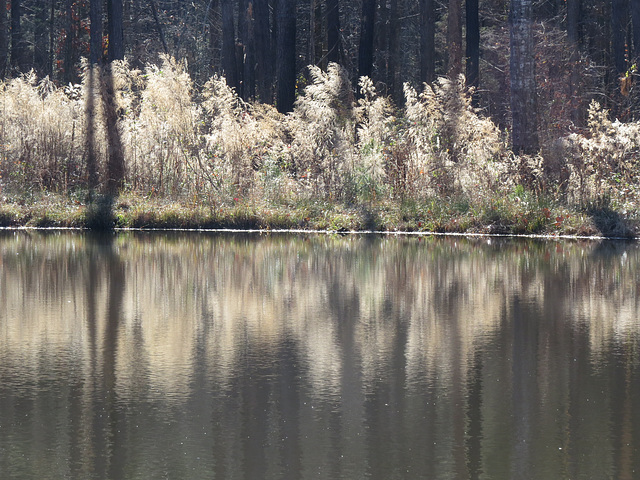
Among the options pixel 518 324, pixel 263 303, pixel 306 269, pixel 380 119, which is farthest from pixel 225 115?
pixel 518 324

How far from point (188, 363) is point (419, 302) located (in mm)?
4112

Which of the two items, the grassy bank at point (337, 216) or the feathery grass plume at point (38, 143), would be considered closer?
the grassy bank at point (337, 216)

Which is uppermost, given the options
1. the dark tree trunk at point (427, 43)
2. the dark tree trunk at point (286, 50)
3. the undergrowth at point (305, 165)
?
the dark tree trunk at point (427, 43)

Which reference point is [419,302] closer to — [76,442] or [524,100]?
[76,442]

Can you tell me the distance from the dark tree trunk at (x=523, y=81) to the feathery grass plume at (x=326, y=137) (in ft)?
12.7

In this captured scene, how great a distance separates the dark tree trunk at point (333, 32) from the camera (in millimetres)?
32188

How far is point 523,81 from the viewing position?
2286 centimetres

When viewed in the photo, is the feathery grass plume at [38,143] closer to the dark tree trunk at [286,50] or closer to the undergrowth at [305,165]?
the undergrowth at [305,165]

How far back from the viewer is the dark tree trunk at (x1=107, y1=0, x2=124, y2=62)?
108 feet

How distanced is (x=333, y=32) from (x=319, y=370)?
83.8ft

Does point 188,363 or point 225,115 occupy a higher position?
point 225,115

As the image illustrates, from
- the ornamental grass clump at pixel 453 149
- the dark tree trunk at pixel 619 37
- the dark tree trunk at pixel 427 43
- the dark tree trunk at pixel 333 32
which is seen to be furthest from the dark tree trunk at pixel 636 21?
the ornamental grass clump at pixel 453 149

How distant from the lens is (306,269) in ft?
47.8

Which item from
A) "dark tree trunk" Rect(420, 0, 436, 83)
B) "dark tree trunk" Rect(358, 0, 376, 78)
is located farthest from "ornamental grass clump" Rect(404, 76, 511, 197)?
"dark tree trunk" Rect(420, 0, 436, 83)
